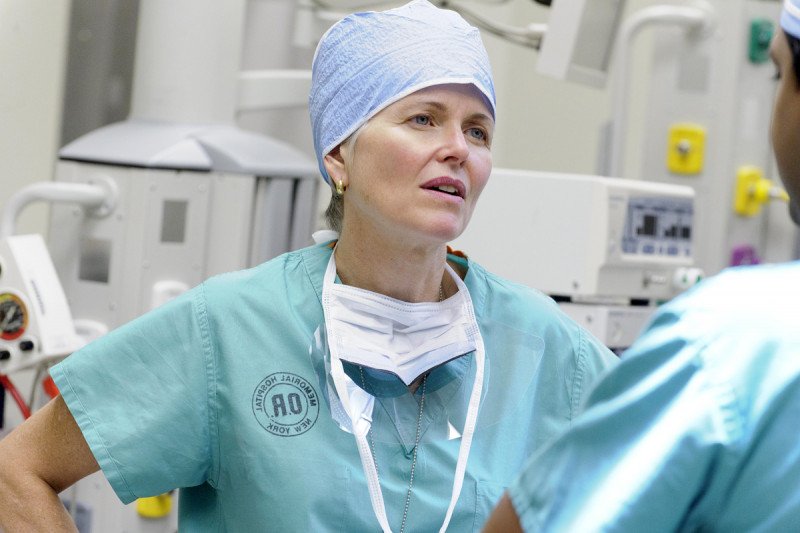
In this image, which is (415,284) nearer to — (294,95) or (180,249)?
(180,249)

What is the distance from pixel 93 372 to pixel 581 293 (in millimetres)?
1278

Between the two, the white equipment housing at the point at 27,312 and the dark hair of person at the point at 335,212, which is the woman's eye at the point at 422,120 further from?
the white equipment housing at the point at 27,312

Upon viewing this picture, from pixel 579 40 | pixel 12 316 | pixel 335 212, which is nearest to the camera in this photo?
pixel 335 212

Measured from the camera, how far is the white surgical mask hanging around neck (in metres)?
1.44

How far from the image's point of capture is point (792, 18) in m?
0.79

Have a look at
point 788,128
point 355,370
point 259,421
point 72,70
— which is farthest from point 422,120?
point 72,70

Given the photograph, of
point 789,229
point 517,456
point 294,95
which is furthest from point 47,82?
point 789,229

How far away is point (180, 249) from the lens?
2.42 m

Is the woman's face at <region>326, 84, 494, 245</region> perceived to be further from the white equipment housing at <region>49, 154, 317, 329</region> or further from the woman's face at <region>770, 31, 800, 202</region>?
the white equipment housing at <region>49, 154, 317, 329</region>

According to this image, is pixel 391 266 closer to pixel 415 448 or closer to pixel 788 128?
pixel 415 448

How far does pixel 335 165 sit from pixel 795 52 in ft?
2.83

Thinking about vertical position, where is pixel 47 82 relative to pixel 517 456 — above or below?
above

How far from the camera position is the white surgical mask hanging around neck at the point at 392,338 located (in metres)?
1.44

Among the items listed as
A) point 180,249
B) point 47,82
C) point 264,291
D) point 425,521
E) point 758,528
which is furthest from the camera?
point 47,82
